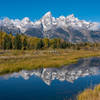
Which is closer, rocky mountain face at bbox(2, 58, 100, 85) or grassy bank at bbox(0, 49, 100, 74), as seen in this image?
rocky mountain face at bbox(2, 58, 100, 85)

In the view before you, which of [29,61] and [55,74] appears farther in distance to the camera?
[29,61]

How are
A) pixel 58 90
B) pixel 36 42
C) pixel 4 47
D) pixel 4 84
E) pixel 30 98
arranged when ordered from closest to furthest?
pixel 30 98, pixel 58 90, pixel 4 84, pixel 4 47, pixel 36 42

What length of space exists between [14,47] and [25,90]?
374 ft

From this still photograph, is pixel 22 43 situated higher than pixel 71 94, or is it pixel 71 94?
pixel 22 43

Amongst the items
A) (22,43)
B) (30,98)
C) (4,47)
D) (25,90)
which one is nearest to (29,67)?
(25,90)

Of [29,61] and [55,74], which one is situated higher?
[29,61]

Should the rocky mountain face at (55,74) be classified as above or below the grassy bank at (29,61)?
below

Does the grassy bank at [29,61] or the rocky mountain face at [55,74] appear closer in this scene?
the rocky mountain face at [55,74]

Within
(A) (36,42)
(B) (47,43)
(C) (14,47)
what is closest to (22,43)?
(C) (14,47)

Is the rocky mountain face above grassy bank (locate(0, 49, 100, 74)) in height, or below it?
below

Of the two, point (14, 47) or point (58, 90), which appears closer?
point (58, 90)

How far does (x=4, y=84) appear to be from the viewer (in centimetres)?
2880

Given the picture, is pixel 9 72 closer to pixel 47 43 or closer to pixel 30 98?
pixel 30 98

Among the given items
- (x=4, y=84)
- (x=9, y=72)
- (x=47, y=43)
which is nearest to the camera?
(x=4, y=84)
